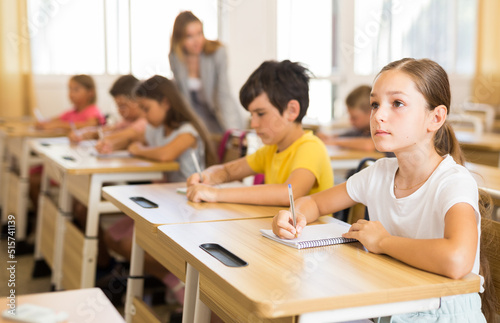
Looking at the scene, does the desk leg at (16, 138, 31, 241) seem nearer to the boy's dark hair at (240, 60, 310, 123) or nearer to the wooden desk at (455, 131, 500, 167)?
the boy's dark hair at (240, 60, 310, 123)

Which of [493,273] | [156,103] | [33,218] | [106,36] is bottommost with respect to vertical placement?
[33,218]

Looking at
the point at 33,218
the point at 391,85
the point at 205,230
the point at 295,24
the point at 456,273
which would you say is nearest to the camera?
the point at 456,273

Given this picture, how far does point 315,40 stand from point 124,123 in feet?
8.39

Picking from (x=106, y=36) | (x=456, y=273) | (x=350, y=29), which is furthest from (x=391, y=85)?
(x=350, y=29)

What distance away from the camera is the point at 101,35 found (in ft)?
17.2

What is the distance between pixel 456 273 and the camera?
3.67 ft

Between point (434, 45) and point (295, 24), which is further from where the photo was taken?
point (434, 45)

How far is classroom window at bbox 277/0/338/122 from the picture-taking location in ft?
19.0

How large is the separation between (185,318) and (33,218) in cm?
328

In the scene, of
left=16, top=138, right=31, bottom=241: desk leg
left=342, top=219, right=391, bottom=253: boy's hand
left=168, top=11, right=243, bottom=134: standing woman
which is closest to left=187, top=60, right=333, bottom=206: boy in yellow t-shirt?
left=342, top=219, right=391, bottom=253: boy's hand

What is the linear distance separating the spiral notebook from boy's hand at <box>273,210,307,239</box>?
0.04 feet

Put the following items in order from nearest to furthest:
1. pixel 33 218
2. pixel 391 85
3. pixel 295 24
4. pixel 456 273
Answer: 1. pixel 456 273
2. pixel 391 85
3. pixel 33 218
4. pixel 295 24

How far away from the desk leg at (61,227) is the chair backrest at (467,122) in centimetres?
279

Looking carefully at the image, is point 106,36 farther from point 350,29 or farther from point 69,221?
point 69,221
